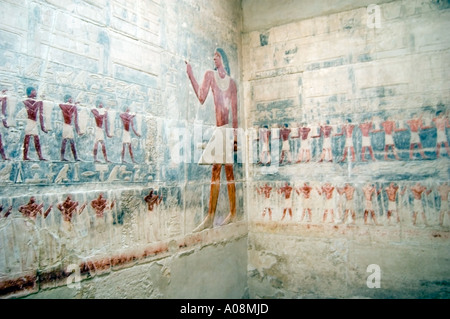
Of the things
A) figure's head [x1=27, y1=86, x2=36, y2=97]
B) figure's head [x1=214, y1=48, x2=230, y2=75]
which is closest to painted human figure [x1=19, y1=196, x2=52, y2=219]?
figure's head [x1=27, y1=86, x2=36, y2=97]

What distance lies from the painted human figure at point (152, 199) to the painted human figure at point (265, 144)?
5.61 ft

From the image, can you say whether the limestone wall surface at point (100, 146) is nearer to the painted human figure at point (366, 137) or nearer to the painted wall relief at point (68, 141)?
the painted wall relief at point (68, 141)

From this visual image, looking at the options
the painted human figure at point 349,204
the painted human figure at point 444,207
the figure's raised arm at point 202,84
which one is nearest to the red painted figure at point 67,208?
the figure's raised arm at point 202,84

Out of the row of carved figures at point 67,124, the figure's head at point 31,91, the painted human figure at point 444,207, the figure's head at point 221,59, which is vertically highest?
the figure's head at point 221,59

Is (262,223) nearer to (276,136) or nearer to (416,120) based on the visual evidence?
(276,136)

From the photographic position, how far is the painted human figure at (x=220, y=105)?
348 centimetres

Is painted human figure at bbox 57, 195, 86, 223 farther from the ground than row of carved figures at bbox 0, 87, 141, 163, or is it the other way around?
row of carved figures at bbox 0, 87, 141, 163

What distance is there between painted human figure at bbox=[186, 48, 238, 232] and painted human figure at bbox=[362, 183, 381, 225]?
1501 mm

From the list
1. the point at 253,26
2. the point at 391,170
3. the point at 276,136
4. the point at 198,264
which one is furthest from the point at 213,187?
the point at 253,26

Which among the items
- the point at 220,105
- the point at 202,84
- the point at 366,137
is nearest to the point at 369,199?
the point at 366,137

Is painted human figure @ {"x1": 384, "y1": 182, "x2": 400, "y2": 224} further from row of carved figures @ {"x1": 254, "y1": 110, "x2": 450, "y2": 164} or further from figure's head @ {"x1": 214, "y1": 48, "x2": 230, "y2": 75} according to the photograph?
figure's head @ {"x1": 214, "y1": 48, "x2": 230, "y2": 75}

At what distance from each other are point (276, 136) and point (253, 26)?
5.01 feet

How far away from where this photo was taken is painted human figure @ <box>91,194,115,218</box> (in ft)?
7.66

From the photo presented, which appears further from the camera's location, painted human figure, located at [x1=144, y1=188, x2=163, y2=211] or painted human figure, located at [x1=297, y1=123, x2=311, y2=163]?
painted human figure, located at [x1=297, y1=123, x2=311, y2=163]
